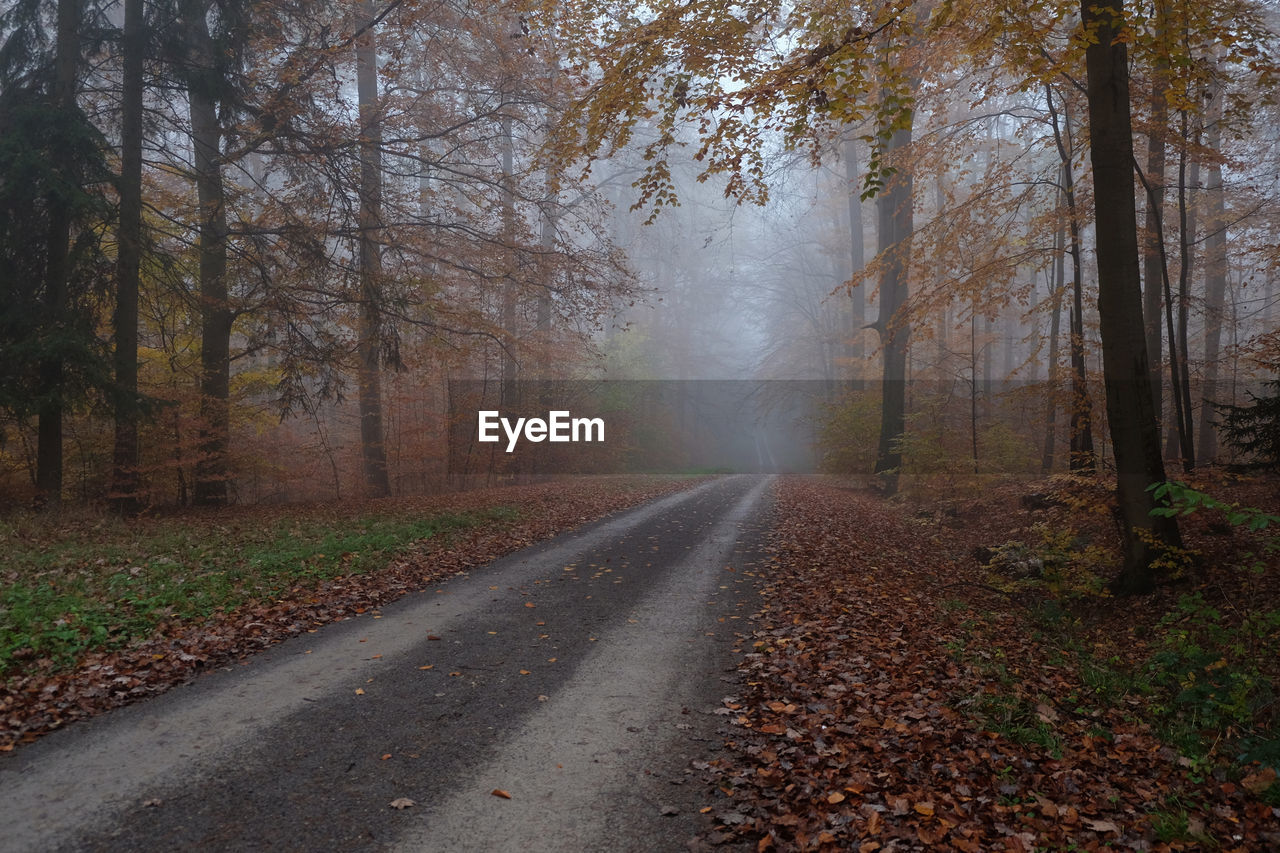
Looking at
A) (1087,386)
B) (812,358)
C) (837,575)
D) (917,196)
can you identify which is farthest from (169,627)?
(812,358)

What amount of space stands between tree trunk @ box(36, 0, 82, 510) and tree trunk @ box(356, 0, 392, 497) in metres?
4.55

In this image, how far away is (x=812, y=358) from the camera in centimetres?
3578

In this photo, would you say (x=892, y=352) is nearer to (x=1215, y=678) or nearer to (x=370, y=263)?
(x=370, y=263)

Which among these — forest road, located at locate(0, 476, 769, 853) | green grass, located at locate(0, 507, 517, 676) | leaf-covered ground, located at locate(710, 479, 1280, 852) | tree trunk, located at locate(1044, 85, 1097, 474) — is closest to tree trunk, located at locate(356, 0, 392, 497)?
green grass, located at locate(0, 507, 517, 676)

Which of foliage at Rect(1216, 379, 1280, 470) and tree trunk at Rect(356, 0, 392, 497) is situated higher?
tree trunk at Rect(356, 0, 392, 497)

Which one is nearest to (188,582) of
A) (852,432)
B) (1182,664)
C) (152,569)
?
(152,569)

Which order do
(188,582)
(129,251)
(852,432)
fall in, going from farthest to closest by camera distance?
(852,432) < (129,251) < (188,582)

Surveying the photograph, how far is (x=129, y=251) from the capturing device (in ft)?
39.9

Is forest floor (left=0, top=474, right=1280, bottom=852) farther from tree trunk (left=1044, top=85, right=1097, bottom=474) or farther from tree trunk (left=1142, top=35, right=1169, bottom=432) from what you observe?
tree trunk (left=1142, top=35, right=1169, bottom=432)

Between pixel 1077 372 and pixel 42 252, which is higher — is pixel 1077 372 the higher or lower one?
the lower one

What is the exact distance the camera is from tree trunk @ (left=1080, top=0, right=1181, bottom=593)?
729 centimetres

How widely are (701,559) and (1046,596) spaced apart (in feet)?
14.3

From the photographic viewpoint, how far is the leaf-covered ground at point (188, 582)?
17.5 ft

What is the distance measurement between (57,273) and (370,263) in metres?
5.06
